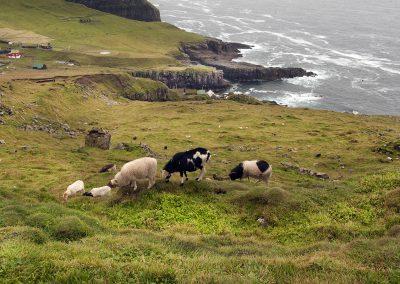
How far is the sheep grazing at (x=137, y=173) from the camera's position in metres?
22.1

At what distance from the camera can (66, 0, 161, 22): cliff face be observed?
635 feet

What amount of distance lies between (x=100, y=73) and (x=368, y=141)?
180 feet

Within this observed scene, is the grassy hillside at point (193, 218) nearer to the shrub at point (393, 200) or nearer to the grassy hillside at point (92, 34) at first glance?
the shrub at point (393, 200)

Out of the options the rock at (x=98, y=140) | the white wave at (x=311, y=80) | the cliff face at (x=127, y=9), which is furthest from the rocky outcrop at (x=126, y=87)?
the cliff face at (x=127, y=9)

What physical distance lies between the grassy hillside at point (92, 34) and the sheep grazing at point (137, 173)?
85.8m

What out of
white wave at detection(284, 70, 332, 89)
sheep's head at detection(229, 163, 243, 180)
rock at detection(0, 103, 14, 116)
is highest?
sheep's head at detection(229, 163, 243, 180)

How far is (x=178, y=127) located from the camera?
197 feet

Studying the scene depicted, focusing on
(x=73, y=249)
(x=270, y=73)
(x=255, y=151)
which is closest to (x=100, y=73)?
(x=255, y=151)

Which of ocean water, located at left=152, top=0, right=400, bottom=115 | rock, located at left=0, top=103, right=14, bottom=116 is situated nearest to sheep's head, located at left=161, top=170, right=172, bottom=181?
rock, located at left=0, top=103, right=14, bottom=116

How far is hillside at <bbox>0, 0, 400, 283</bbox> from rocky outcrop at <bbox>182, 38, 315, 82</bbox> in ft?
180

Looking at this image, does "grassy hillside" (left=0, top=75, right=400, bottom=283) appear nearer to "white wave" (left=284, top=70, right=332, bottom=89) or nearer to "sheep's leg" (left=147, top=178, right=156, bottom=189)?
"sheep's leg" (left=147, top=178, right=156, bottom=189)

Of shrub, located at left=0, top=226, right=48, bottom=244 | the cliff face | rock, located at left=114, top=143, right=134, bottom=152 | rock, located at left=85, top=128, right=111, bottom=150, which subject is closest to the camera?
shrub, located at left=0, top=226, right=48, bottom=244

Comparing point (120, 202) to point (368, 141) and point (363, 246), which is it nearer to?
point (363, 246)

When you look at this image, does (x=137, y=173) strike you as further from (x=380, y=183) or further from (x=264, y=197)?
(x=380, y=183)
